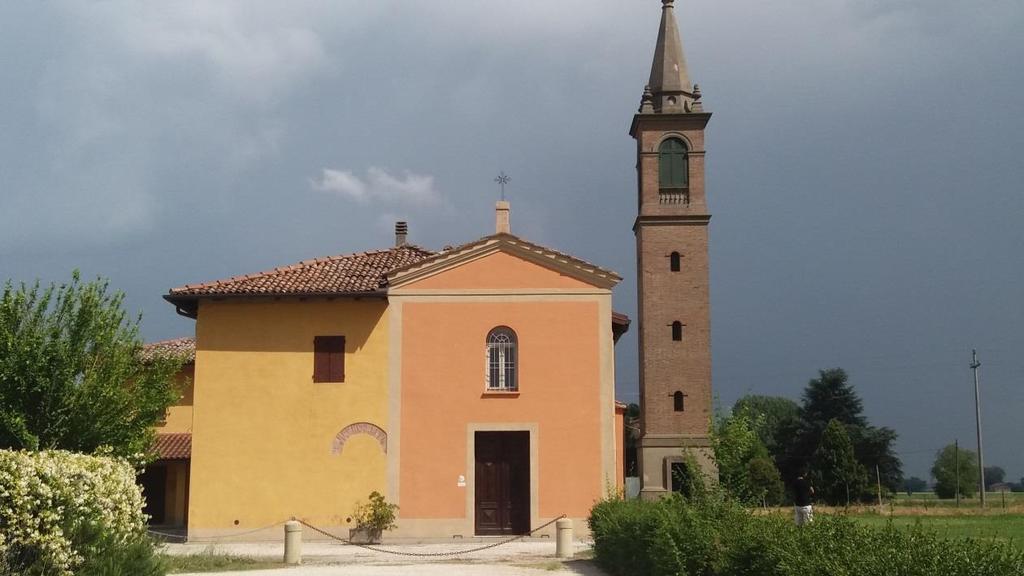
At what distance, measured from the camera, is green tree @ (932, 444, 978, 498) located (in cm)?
6775

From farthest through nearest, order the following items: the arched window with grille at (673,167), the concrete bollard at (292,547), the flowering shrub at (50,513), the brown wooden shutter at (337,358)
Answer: the arched window with grille at (673,167)
the brown wooden shutter at (337,358)
the concrete bollard at (292,547)
the flowering shrub at (50,513)

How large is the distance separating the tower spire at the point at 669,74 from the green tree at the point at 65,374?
2621 centimetres

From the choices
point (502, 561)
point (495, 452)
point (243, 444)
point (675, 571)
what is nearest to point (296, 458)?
point (243, 444)

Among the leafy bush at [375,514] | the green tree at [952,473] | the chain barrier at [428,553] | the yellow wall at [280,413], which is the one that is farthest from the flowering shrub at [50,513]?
the green tree at [952,473]

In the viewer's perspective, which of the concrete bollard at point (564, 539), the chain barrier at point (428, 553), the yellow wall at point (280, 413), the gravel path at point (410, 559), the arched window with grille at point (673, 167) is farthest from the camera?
the arched window with grille at point (673, 167)

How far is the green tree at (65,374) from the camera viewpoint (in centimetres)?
1709

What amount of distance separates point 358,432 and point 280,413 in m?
1.98

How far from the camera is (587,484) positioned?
23594 millimetres

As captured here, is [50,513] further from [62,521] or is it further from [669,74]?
[669,74]

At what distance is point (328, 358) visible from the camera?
945 inches

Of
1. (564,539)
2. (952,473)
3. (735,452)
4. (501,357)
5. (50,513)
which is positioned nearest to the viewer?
(50,513)

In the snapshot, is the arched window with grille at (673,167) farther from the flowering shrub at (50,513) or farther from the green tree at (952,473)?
the green tree at (952,473)

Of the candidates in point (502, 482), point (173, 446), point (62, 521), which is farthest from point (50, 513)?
point (173, 446)

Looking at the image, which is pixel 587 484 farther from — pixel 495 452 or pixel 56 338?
pixel 56 338
